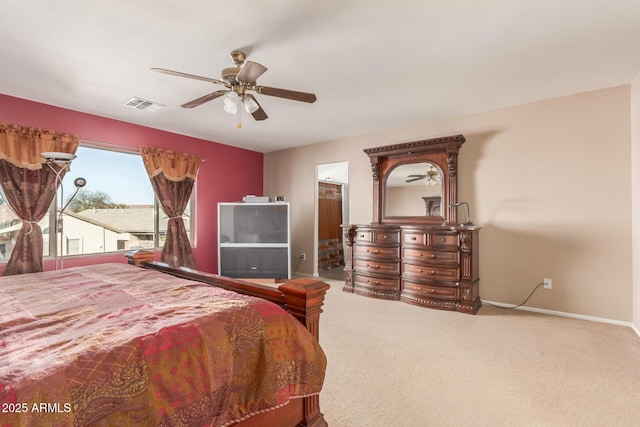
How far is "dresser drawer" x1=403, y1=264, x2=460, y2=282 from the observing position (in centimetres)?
346

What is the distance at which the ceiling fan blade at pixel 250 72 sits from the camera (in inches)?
79.2

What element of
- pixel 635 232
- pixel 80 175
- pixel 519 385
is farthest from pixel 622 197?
pixel 80 175

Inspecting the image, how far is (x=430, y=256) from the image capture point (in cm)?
360

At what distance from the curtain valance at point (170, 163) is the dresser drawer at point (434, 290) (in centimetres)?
355

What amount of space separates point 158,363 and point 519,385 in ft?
7.04

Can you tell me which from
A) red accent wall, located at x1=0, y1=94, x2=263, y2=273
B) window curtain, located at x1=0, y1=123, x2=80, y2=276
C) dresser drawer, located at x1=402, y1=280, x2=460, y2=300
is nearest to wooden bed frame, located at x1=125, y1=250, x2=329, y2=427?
dresser drawer, located at x1=402, y1=280, x2=460, y2=300

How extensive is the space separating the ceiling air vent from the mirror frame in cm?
278

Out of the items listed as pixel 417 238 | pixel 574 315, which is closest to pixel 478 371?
pixel 417 238

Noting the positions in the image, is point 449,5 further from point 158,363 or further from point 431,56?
point 158,363

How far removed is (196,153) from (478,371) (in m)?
4.66

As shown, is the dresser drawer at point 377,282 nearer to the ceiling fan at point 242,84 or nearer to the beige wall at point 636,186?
the beige wall at point 636,186

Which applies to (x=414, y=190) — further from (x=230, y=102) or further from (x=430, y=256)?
(x=230, y=102)

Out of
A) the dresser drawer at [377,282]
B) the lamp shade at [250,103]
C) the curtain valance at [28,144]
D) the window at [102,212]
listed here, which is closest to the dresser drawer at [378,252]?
the dresser drawer at [377,282]

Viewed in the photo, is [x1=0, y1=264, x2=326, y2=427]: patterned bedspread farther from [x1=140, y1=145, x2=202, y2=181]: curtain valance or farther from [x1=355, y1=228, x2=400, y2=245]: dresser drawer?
[x1=140, y1=145, x2=202, y2=181]: curtain valance
